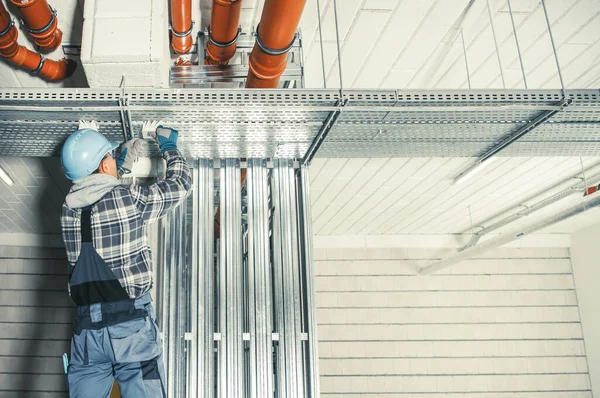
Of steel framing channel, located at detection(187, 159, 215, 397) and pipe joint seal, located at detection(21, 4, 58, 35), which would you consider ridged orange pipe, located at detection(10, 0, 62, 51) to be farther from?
steel framing channel, located at detection(187, 159, 215, 397)

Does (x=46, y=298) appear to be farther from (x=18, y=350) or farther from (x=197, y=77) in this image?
(x=197, y=77)

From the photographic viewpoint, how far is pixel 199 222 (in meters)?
3.82

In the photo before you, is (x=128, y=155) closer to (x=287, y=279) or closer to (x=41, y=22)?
(x=41, y=22)

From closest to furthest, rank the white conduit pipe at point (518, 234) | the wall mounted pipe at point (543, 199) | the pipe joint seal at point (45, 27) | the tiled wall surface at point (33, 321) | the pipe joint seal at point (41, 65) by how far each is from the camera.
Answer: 1. the pipe joint seal at point (45, 27)
2. the pipe joint seal at point (41, 65)
3. the white conduit pipe at point (518, 234)
4. the wall mounted pipe at point (543, 199)
5. the tiled wall surface at point (33, 321)

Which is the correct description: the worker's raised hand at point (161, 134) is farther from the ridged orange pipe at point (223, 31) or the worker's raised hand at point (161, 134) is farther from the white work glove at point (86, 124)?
the ridged orange pipe at point (223, 31)

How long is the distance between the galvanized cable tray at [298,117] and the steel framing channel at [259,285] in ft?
1.00

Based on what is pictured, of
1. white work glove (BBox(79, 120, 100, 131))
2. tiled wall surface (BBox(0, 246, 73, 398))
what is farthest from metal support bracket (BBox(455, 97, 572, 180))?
tiled wall surface (BBox(0, 246, 73, 398))

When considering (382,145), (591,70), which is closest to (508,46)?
(591,70)

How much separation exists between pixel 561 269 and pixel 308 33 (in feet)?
27.9

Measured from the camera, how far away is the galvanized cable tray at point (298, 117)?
2996 mm

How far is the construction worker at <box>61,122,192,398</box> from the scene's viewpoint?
2.56 m

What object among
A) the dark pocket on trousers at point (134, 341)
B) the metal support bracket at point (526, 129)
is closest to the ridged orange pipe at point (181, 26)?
the dark pocket on trousers at point (134, 341)

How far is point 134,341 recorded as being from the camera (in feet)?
8.39

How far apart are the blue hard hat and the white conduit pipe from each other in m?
5.08
